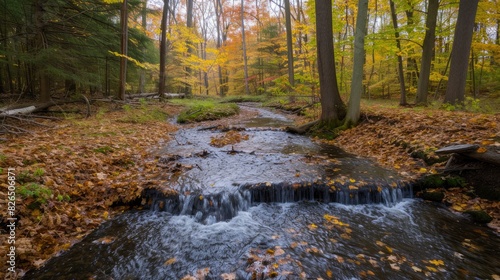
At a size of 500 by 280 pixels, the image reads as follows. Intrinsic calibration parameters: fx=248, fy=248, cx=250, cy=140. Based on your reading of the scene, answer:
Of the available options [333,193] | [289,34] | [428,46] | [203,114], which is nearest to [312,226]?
[333,193]

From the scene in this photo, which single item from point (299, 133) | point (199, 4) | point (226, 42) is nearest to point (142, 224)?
point (299, 133)

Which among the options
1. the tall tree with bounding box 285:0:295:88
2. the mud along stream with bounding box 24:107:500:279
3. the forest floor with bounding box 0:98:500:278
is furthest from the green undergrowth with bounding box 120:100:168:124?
the tall tree with bounding box 285:0:295:88

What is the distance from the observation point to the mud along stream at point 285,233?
3148 millimetres

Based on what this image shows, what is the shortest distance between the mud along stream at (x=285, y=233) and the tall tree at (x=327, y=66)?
3436mm

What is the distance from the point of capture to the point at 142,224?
4.22 meters

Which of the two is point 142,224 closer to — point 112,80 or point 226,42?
point 112,80

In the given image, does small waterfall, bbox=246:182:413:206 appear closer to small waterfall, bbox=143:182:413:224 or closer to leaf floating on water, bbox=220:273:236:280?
small waterfall, bbox=143:182:413:224

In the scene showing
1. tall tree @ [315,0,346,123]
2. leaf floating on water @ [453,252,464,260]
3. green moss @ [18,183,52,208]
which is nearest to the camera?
leaf floating on water @ [453,252,464,260]

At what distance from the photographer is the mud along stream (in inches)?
124

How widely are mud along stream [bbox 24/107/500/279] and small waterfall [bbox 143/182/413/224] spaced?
19 millimetres

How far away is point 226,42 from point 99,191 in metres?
31.8

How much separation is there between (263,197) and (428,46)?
11773 millimetres

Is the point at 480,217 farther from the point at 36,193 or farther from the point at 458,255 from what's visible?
the point at 36,193

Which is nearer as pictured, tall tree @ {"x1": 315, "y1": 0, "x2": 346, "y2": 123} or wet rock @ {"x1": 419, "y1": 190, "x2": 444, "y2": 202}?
wet rock @ {"x1": 419, "y1": 190, "x2": 444, "y2": 202}
